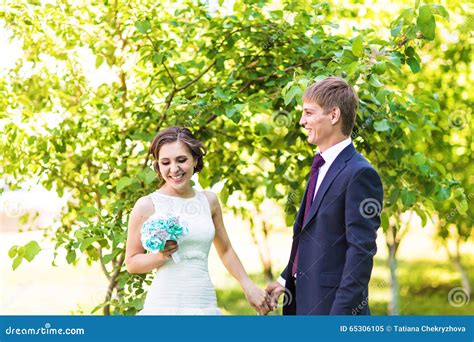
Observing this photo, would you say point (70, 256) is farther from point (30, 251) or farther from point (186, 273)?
point (186, 273)

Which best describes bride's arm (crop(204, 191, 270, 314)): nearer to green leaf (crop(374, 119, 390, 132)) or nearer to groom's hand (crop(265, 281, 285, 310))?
groom's hand (crop(265, 281, 285, 310))

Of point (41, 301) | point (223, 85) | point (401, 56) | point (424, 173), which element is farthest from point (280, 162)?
point (41, 301)

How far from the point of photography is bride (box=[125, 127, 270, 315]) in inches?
118

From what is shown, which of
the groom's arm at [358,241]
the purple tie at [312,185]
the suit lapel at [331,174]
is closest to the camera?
the groom's arm at [358,241]

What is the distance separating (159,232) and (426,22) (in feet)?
4.67

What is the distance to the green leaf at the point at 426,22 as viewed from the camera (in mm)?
3131

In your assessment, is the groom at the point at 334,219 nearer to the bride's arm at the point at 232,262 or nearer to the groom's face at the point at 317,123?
the groom's face at the point at 317,123

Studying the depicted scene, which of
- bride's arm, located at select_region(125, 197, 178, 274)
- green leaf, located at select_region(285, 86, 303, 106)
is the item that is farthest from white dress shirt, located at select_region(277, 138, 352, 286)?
bride's arm, located at select_region(125, 197, 178, 274)

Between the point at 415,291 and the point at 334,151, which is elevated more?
the point at 415,291

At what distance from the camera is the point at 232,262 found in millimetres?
3238

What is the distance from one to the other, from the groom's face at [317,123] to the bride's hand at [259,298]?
0.74 meters

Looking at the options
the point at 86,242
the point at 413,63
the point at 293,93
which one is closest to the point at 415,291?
the point at 413,63

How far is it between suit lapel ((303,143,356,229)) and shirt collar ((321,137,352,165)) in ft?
0.05

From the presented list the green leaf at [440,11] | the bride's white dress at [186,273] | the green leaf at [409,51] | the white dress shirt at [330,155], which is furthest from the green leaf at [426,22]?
the bride's white dress at [186,273]
